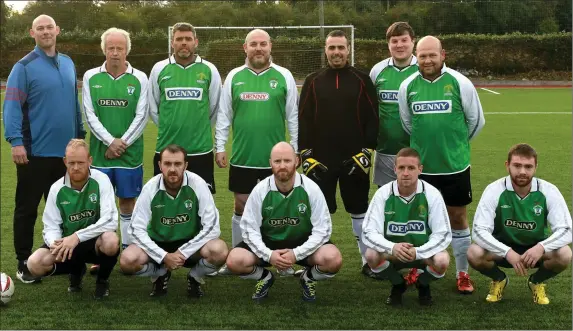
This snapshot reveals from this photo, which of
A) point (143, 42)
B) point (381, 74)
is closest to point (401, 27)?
point (381, 74)

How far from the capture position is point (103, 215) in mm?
4180

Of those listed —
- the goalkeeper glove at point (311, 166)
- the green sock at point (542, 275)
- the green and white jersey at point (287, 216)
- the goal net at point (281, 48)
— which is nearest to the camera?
the green sock at point (542, 275)

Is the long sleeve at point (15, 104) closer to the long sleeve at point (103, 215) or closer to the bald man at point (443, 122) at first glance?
the long sleeve at point (103, 215)

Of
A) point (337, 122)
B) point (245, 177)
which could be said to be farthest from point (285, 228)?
point (337, 122)

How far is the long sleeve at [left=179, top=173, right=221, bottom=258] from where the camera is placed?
13.5 feet

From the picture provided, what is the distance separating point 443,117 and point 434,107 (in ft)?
0.28

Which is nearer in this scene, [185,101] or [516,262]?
[516,262]

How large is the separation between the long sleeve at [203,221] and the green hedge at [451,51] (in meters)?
13.9

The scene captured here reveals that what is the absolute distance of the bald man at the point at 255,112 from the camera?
4652 millimetres

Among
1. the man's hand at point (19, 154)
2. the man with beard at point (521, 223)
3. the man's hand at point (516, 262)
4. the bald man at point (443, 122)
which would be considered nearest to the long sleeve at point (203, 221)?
the man's hand at point (19, 154)

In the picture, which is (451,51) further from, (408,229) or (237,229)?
(408,229)

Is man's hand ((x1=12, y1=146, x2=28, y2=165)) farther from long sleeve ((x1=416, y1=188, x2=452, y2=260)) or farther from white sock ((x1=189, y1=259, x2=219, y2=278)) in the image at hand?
long sleeve ((x1=416, y1=188, x2=452, y2=260))

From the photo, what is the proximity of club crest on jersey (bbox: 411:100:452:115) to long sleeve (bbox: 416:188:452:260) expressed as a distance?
54 cm

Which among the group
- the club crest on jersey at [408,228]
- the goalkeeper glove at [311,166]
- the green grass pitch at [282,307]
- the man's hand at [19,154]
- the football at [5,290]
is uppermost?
the man's hand at [19,154]
